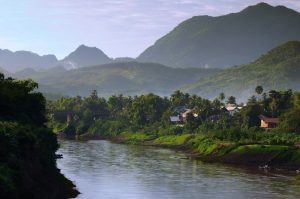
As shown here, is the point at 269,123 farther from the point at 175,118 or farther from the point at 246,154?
the point at 246,154

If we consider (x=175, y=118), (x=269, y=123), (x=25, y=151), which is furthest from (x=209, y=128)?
(x=25, y=151)

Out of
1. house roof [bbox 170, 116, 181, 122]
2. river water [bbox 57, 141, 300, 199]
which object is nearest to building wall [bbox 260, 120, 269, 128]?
→ house roof [bbox 170, 116, 181, 122]

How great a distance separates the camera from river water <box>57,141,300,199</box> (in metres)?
63.2

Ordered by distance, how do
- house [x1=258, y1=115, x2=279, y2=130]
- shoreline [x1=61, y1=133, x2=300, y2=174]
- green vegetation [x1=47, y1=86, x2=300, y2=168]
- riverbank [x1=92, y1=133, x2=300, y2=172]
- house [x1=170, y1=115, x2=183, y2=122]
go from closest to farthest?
1. shoreline [x1=61, y1=133, x2=300, y2=174]
2. riverbank [x1=92, y1=133, x2=300, y2=172]
3. green vegetation [x1=47, y1=86, x2=300, y2=168]
4. house [x1=258, y1=115, x2=279, y2=130]
5. house [x1=170, y1=115, x2=183, y2=122]

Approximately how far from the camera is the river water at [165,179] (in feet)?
207

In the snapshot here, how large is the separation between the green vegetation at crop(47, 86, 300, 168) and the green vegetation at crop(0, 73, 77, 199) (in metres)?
44.9

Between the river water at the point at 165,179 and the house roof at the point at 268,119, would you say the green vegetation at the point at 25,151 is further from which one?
the house roof at the point at 268,119

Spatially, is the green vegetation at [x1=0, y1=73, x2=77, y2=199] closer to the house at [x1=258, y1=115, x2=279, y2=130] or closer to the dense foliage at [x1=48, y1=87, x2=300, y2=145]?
the dense foliage at [x1=48, y1=87, x2=300, y2=145]

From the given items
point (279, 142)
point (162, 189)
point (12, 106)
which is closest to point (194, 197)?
point (162, 189)

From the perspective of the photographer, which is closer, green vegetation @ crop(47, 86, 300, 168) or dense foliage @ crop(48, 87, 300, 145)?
green vegetation @ crop(47, 86, 300, 168)

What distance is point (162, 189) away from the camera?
6625cm

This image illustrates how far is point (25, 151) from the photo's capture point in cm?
4781

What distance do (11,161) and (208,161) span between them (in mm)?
63488

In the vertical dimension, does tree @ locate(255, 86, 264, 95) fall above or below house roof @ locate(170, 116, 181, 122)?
above
